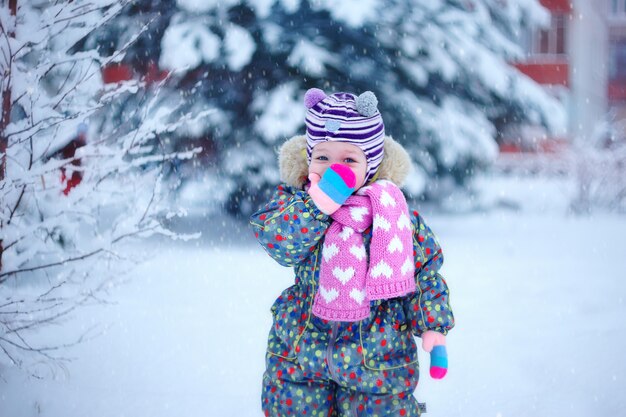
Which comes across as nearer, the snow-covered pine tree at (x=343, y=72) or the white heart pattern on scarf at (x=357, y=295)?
the white heart pattern on scarf at (x=357, y=295)

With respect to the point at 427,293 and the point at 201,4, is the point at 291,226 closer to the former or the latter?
the point at 427,293

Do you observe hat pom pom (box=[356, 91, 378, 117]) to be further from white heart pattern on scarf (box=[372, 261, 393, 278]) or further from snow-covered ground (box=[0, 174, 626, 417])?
snow-covered ground (box=[0, 174, 626, 417])

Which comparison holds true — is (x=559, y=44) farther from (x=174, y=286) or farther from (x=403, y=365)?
(x=403, y=365)

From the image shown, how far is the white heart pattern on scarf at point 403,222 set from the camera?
189 centimetres

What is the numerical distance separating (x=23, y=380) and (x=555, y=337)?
3.19 meters

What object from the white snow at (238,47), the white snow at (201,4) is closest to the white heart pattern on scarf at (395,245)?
the white snow at (238,47)

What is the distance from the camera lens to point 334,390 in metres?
2.00

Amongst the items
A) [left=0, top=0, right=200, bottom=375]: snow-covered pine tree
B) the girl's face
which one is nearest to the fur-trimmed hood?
the girl's face

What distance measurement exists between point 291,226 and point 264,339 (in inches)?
91.7

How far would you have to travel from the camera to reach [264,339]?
4012 millimetres

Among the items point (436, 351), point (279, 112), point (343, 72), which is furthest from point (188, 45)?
point (436, 351)

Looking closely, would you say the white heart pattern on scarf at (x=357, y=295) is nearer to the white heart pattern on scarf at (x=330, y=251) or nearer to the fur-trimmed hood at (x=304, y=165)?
the white heart pattern on scarf at (x=330, y=251)

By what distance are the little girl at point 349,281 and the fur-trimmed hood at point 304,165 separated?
3 cm

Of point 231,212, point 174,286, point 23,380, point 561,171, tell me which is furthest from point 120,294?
point 561,171
